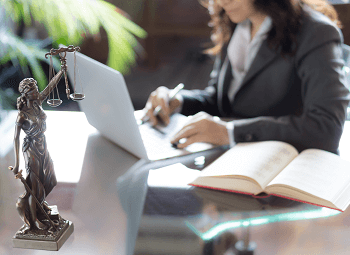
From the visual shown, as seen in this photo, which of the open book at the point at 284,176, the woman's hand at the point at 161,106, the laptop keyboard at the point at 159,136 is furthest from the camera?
the woman's hand at the point at 161,106

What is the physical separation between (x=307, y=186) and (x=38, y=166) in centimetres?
54

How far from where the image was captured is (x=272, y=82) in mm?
1374

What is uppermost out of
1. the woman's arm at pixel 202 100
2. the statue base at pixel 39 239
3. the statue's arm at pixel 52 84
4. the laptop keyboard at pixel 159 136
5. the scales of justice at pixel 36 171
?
the statue's arm at pixel 52 84

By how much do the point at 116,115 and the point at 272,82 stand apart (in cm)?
67

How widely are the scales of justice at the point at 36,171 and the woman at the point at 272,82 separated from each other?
50cm

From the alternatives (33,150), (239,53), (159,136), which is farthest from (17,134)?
(239,53)

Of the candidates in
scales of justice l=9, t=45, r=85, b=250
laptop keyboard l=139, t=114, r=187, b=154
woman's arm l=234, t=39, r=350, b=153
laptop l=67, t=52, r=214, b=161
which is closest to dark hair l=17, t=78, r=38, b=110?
scales of justice l=9, t=45, r=85, b=250

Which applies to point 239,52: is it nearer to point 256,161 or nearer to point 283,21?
point 283,21

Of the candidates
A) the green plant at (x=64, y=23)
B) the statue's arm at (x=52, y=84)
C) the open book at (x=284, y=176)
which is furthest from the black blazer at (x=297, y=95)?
the statue's arm at (x=52, y=84)

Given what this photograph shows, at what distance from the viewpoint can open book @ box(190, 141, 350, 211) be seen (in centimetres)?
79

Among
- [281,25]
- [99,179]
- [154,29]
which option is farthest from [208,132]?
[154,29]

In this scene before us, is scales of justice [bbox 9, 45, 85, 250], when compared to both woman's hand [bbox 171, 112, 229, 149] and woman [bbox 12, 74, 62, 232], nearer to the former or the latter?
woman [bbox 12, 74, 62, 232]

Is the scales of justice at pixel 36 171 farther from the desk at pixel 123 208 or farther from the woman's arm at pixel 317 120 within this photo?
the woman's arm at pixel 317 120

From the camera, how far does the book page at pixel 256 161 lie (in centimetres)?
84
